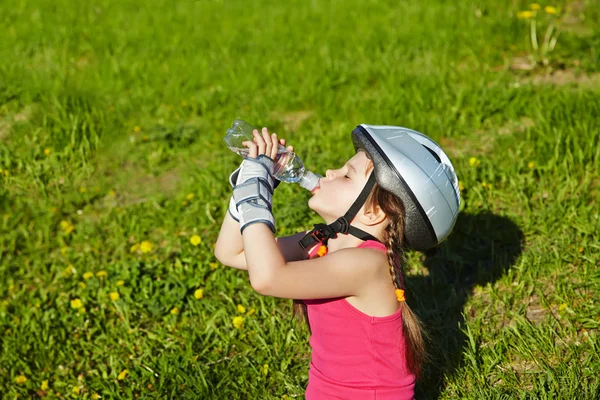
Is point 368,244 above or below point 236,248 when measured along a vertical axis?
above

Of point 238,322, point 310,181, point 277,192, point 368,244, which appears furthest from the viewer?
point 277,192

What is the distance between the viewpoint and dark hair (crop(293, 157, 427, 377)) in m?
3.09

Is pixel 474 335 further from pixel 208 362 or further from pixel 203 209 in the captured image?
pixel 203 209

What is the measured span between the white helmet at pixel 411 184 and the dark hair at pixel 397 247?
28 millimetres

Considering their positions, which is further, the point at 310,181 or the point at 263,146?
the point at 310,181

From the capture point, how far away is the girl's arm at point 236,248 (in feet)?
11.2

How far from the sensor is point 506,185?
506 cm

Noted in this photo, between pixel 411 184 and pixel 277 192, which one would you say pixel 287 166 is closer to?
pixel 411 184

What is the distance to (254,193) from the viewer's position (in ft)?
9.59

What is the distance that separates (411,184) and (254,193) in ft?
1.96

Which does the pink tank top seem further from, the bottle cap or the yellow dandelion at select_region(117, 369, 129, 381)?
the yellow dandelion at select_region(117, 369, 129, 381)

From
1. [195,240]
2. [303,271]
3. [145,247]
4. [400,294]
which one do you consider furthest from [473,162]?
[303,271]

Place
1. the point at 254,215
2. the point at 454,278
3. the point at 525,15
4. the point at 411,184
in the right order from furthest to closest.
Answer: the point at 525,15 < the point at 454,278 < the point at 411,184 < the point at 254,215

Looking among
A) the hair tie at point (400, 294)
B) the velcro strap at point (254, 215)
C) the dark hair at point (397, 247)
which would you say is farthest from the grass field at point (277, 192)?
the velcro strap at point (254, 215)
